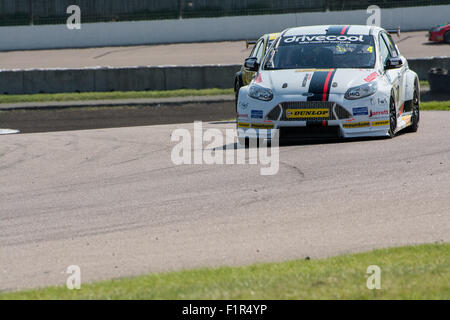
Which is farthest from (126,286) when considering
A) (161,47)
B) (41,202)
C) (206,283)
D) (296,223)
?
(161,47)

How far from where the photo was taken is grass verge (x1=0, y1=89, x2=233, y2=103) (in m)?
24.2

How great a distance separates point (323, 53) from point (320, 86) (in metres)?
1.15

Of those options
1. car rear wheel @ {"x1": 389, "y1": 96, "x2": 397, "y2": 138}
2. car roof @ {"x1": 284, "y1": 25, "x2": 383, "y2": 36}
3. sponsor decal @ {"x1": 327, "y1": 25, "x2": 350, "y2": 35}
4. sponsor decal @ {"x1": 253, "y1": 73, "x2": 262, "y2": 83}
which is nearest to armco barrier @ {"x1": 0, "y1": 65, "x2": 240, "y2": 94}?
car roof @ {"x1": 284, "y1": 25, "x2": 383, "y2": 36}

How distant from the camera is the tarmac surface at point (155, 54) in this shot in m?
34.2

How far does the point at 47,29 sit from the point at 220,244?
35.5m

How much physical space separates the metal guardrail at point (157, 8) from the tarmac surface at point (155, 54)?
162 centimetres

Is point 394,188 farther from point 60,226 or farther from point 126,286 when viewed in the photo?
point 126,286

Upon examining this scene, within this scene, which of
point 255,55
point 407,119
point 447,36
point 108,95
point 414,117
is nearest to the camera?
point 407,119

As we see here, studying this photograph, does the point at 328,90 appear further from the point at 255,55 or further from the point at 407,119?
the point at 255,55

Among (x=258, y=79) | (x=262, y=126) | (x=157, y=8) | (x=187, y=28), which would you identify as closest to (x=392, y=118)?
(x=262, y=126)

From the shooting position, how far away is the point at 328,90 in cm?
1130

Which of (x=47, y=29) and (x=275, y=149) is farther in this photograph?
(x=47, y=29)

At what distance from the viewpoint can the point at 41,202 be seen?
28.3 feet

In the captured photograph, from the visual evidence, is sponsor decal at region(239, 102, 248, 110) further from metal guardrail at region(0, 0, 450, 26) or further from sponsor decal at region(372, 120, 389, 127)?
metal guardrail at region(0, 0, 450, 26)
